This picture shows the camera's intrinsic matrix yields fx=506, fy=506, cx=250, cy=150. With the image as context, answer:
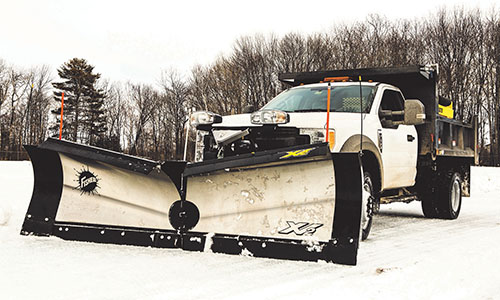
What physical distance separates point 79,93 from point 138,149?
10198mm

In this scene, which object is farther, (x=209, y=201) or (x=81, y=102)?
(x=81, y=102)

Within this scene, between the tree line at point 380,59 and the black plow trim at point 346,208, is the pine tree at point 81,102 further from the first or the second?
the black plow trim at point 346,208

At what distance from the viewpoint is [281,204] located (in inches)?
188

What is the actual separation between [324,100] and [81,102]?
47.3 meters

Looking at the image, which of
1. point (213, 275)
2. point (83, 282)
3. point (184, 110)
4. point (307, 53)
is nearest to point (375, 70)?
point (213, 275)

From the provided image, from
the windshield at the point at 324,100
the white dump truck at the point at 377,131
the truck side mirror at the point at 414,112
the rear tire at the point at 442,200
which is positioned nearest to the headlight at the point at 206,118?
the white dump truck at the point at 377,131

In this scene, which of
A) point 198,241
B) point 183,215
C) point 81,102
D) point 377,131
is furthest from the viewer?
point 81,102

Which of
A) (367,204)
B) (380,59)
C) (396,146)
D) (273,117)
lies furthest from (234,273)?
(380,59)

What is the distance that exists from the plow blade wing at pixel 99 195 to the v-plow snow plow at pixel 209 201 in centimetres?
1

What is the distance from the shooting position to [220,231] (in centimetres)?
493

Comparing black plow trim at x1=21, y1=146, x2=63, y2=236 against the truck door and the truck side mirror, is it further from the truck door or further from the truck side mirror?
the truck side mirror

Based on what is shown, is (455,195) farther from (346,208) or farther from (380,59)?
(380,59)

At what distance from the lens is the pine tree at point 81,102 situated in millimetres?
49031

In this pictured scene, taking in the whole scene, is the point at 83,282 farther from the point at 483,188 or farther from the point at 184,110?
the point at 184,110
